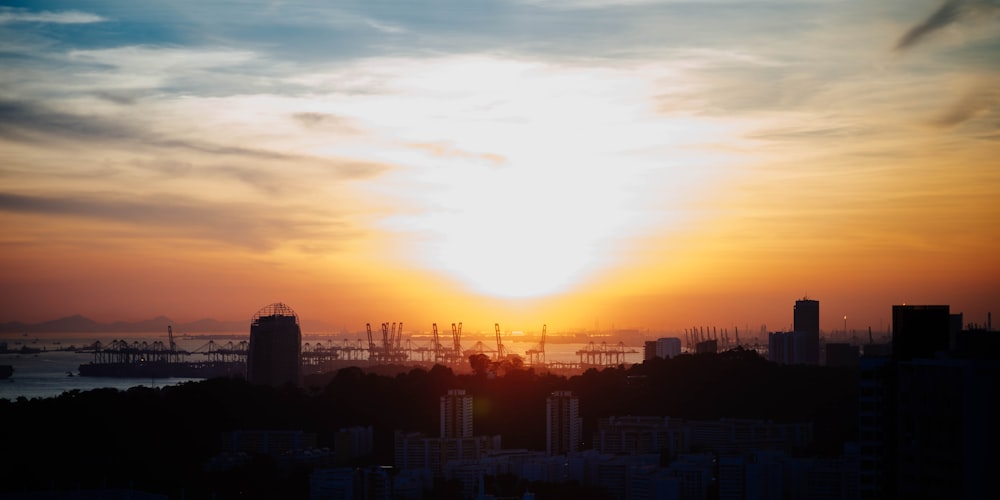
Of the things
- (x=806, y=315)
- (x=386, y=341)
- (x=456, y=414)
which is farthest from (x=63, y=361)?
(x=456, y=414)

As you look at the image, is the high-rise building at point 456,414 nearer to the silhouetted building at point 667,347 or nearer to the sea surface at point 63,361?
the sea surface at point 63,361

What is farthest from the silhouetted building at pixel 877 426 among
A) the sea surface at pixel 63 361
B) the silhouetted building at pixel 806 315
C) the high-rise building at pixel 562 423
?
the silhouetted building at pixel 806 315

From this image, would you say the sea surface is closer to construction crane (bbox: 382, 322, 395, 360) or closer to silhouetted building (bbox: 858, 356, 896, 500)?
construction crane (bbox: 382, 322, 395, 360)

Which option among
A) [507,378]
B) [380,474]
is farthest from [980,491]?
[507,378]

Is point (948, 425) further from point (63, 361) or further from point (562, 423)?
point (63, 361)

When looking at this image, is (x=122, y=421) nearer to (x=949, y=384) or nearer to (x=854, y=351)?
(x=949, y=384)

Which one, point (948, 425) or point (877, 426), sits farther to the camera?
point (877, 426)

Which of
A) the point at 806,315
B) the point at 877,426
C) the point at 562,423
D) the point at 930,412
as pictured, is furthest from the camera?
the point at 806,315

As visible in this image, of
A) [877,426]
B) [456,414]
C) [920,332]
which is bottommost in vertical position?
[456,414]
